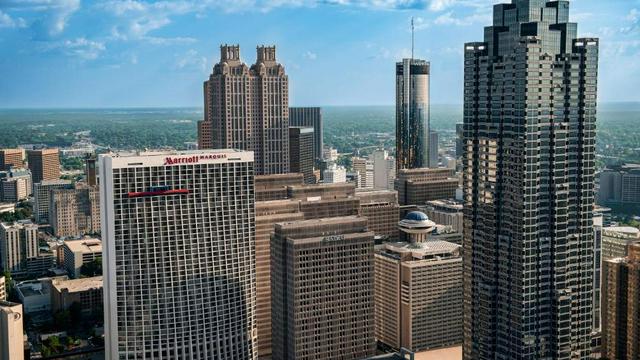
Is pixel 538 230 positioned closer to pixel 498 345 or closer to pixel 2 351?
pixel 498 345

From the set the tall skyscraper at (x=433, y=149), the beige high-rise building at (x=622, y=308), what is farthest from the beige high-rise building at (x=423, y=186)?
the beige high-rise building at (x=622, y=308)

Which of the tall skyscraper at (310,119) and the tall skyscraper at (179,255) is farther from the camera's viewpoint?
the tall skyscraper at (310,119)

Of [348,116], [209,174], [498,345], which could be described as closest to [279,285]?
[209,174]

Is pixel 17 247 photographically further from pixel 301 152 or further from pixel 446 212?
pixel 446 212

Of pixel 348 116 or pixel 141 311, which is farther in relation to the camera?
pixel 348 116

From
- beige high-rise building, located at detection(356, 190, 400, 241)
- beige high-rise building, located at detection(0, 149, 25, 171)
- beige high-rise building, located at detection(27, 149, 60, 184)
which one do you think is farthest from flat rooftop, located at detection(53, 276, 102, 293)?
beige high-rise building, located at detection(0, 149, 25, 171)

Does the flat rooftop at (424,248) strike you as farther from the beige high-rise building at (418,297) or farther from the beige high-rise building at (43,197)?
the beige high-rise building at (43,197)
